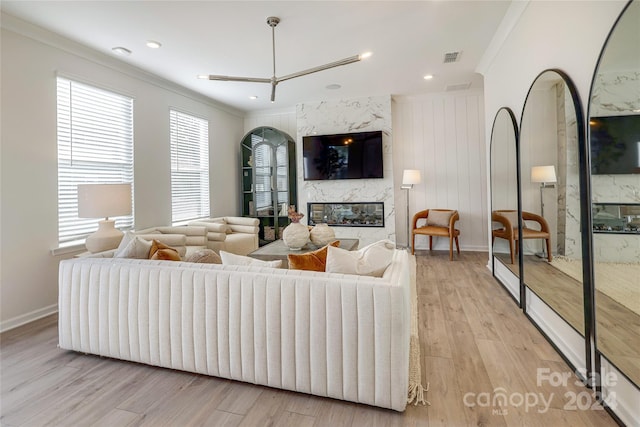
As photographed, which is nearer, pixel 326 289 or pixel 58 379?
pixel 326 289

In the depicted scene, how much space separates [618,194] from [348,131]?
435cm

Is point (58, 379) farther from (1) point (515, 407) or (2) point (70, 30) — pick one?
(2) point (70, 30)

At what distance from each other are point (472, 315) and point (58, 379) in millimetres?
3106

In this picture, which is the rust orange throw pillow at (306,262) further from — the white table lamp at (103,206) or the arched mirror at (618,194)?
the white table lamp at (103,206)

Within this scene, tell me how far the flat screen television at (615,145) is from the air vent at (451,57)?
8.41 ft

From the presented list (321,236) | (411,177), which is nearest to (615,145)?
(321,236)

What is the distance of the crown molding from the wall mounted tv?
2.09 metres

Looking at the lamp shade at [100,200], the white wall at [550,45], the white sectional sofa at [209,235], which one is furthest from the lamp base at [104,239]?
the white wall at [550,45]

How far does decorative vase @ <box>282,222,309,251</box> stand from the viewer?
10.6ft

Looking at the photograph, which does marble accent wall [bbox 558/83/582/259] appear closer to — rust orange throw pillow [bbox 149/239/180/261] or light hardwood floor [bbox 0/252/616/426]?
light hardwood floor [bbox 0/252/616/426]

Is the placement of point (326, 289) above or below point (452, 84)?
below

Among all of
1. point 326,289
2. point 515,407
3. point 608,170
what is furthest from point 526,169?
point 326,289

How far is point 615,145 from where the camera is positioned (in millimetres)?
1417

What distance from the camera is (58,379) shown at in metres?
1.94
